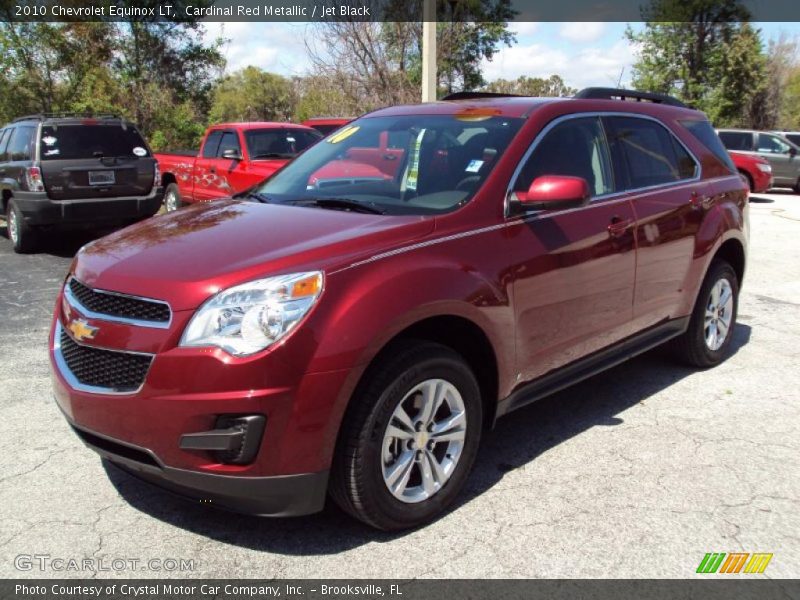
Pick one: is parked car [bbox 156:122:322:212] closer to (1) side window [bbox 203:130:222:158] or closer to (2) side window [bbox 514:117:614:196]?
(1) side window [bbox 203:130:222:158]

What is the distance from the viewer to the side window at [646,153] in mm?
4352

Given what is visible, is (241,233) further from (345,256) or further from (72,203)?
(72,203)

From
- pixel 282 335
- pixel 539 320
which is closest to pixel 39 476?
pixel 282 335

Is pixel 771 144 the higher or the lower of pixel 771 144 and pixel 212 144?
the higher

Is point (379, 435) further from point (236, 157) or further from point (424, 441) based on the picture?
point (236, 157)

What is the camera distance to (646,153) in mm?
4590

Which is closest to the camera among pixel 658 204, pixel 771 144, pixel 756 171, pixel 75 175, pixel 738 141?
pixel 658 204

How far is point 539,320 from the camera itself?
3.58 metres

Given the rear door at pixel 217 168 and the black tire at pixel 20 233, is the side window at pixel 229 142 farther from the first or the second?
the black tire at pixel 20 233

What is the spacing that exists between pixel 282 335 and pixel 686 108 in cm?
400

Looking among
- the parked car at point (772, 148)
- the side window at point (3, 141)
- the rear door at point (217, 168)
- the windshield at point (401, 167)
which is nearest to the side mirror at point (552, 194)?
the windshield at point (401, 167)

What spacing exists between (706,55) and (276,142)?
2462cm

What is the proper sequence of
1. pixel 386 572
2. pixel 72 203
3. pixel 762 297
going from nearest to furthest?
1. pixel 386 572
2. pixel 762 297
3. pixel 72 203

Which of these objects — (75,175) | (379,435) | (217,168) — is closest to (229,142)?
(217,168)
